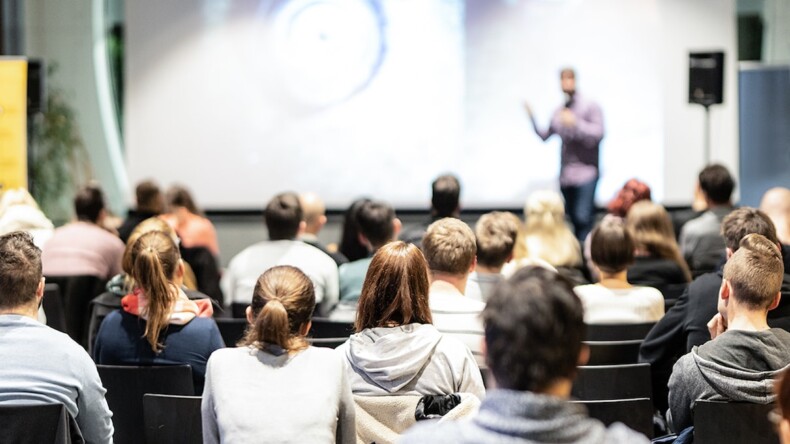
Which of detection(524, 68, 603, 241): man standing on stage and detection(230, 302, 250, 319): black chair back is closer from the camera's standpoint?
detection(230, 302, 250, 319): black chair back

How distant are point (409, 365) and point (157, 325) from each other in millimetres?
1077

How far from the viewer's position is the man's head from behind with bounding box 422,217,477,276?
373 centimetres

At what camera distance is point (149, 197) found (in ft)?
22.7

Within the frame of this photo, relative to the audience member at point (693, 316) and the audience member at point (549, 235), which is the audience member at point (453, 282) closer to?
the audience member at point (693, 316)

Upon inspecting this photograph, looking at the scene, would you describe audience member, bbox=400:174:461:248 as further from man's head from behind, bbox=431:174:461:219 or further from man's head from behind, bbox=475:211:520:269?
man's head from behind, bbox=475:211:520:269

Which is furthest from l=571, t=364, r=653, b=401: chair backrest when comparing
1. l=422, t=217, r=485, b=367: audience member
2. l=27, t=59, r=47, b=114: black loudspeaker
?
l=27, t=59, r=47, b=114: black loudspeaker

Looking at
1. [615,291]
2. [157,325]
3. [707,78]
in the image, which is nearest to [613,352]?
[615,291]

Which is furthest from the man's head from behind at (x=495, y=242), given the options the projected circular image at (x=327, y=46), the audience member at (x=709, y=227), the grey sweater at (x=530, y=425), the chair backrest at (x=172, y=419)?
the projected circular image at (x=327, y=46)

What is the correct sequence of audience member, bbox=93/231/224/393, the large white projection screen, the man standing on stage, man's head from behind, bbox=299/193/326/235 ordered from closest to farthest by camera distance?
1. audience member, bbox=93/231/224/393
2. man's head from behind, bbox=299/193/326/235
3. the man standing on stage
4. the large white projection screen

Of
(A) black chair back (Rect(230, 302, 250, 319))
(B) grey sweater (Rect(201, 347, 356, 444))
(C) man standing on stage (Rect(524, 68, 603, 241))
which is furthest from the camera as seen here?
(C) man standing on stage (Rect(524, 68, 603, 241))

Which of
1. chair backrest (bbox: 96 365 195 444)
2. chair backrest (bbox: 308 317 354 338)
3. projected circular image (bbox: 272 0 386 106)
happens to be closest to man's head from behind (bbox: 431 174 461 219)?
chair backrest (bbox: 308 317 354 338)

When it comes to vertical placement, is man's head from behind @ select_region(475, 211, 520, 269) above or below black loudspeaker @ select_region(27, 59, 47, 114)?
below

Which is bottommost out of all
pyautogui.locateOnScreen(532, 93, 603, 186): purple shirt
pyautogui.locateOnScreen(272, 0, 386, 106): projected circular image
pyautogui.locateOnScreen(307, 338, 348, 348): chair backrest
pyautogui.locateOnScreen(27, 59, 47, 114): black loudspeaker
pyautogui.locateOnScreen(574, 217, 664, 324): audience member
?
pyautogui.locateOnScreen(307, 338, 348, 348): chair backrest

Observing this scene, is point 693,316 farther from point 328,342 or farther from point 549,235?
point 549,235
